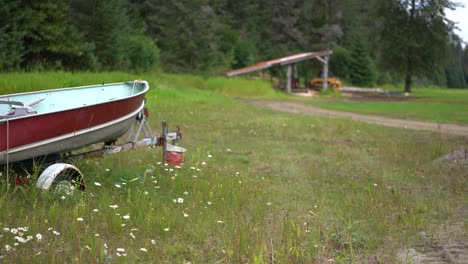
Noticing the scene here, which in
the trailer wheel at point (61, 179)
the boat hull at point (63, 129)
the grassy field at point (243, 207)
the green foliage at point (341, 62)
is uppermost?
the green foliage at point (341, 62)

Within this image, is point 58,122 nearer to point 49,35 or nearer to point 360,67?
point 49,35

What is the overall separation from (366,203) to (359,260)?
7.49 ft

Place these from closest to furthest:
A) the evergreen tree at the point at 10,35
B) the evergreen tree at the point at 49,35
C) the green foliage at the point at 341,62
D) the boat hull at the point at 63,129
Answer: the boat hull at the point at 63,129
the evergreen tree at the point at 10,35
the evergreen tree at the point at 49,35
the green foliage at the point at 341,62

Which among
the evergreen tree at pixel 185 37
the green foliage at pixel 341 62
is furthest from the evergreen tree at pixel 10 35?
the green foliage at pixel 341 62

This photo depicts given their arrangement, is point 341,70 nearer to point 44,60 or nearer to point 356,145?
point 44,60

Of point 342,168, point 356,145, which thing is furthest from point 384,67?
point 342,168

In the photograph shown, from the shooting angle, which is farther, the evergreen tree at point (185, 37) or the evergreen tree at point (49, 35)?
the evergreen tree at point (185, 37)

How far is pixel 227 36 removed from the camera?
60.5m

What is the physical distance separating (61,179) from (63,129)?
0.70 meters

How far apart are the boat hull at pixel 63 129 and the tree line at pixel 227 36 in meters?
18.2

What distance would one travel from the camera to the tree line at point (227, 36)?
1120 inches

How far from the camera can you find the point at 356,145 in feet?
44.3

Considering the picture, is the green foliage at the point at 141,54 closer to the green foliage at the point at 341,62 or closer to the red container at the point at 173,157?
the green foliage at the point at 341,62

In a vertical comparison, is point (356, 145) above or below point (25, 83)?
below
